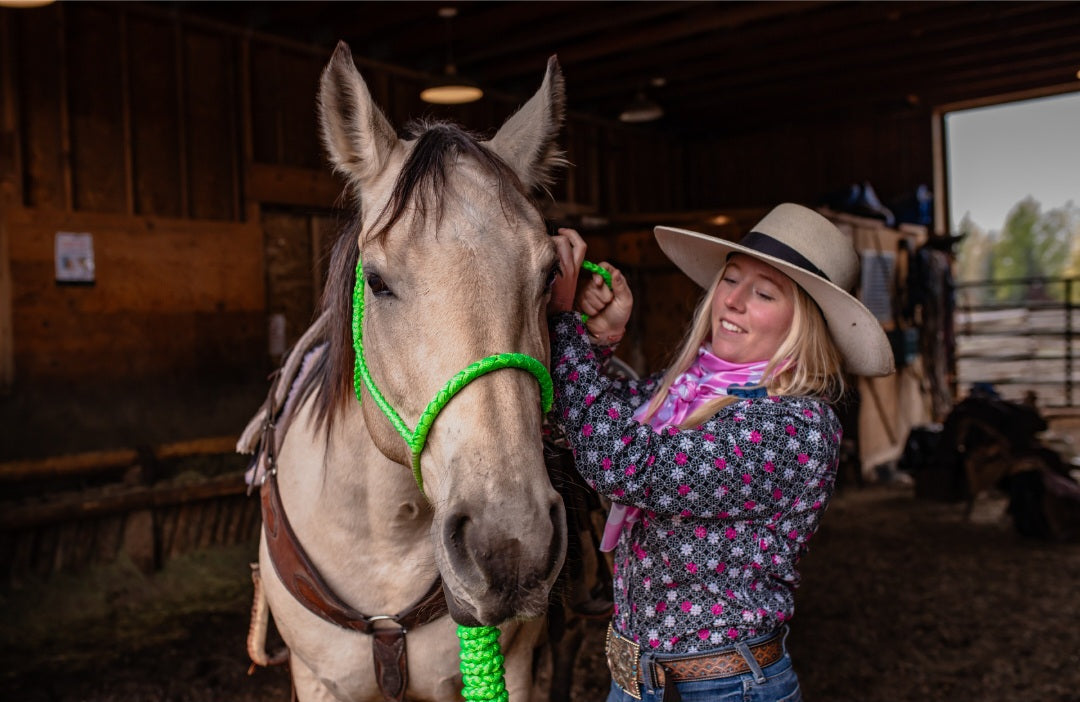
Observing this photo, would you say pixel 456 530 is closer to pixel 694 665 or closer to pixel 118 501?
pixel 694 665

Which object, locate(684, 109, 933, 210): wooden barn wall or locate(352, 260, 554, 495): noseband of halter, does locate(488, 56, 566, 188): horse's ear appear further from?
locate(684, 109, 933, 210): wooden barn wall

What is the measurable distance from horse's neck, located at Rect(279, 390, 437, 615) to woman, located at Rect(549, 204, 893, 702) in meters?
0.40

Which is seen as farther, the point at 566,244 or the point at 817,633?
the point at 817,633

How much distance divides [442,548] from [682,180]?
34.6 feet

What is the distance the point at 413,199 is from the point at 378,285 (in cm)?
15

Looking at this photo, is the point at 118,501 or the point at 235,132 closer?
the point at 118,501

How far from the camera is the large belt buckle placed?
5.02 feet

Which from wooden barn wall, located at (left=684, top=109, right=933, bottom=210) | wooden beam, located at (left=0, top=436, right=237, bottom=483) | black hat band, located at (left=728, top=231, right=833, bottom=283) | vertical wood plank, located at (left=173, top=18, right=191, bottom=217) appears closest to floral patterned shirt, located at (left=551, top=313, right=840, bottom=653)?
black hat band, located at (left=728, top=231, right=833, bottom=283)

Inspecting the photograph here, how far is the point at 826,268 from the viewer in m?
1.62

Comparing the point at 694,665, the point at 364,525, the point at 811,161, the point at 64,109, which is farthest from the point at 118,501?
the point at 811,161

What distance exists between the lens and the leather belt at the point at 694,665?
1.47 metres

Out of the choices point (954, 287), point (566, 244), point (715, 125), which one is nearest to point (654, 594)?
point (566, 244)

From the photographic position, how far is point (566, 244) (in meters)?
1.47

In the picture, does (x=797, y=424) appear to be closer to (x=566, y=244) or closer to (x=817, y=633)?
(x=566, y=244)
